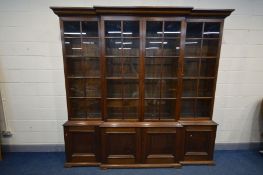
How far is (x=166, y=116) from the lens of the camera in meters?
2.58

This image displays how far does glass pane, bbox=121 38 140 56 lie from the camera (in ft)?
7.81

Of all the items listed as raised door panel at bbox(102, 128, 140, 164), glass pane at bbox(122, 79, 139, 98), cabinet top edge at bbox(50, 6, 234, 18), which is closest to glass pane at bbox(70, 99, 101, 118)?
raised door panel at bbox(102, 128, 140, 164)

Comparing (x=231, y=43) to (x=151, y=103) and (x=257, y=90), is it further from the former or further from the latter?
(x=151, y=103)

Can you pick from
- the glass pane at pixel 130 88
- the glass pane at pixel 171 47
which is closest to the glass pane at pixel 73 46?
the glass pane at pixel 130 88

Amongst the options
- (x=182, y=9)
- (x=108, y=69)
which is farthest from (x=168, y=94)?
(x=182, y=9)

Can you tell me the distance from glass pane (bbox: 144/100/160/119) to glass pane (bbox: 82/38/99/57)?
3.32 feet

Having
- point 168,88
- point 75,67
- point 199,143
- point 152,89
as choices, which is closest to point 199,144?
point 199,143

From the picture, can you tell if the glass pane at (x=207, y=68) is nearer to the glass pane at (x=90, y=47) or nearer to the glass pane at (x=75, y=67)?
the glass pane at (x=90, y=47)

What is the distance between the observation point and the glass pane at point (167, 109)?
8.34ft

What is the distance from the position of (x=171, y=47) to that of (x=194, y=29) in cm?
41

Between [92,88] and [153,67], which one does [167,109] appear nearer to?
[153,67]

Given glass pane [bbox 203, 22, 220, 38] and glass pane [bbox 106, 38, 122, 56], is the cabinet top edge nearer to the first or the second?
glass pane [bbox 203, 22, 220, 38]

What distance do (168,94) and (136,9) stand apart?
1.23 metres

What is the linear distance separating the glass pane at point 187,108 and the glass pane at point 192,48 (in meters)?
0.68
